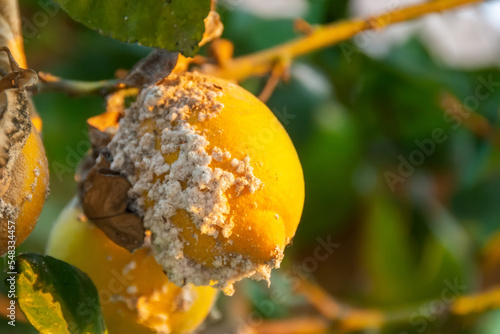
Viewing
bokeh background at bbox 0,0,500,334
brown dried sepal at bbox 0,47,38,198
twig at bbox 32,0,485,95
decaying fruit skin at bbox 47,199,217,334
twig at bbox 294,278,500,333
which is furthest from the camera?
bokeh background at bbox 0,0,500,334

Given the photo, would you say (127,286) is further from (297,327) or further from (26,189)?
(297,327)

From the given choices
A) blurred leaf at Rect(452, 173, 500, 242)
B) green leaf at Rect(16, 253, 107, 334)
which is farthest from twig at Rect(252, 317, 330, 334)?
green leaf at Rect(16, 253, 107, 334)

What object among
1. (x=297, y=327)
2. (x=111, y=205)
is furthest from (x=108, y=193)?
(x=297, y=327)

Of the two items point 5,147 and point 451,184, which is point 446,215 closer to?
point 451,184

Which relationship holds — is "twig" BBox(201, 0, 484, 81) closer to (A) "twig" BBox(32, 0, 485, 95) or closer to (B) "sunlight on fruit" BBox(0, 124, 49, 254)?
(A) "twig" BBox(32, 0, 485, 95)

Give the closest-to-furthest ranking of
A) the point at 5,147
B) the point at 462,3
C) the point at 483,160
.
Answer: the point at 5,147 < the point at 462,3 < the point at 483,160

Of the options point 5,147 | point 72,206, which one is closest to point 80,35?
point 72,206
